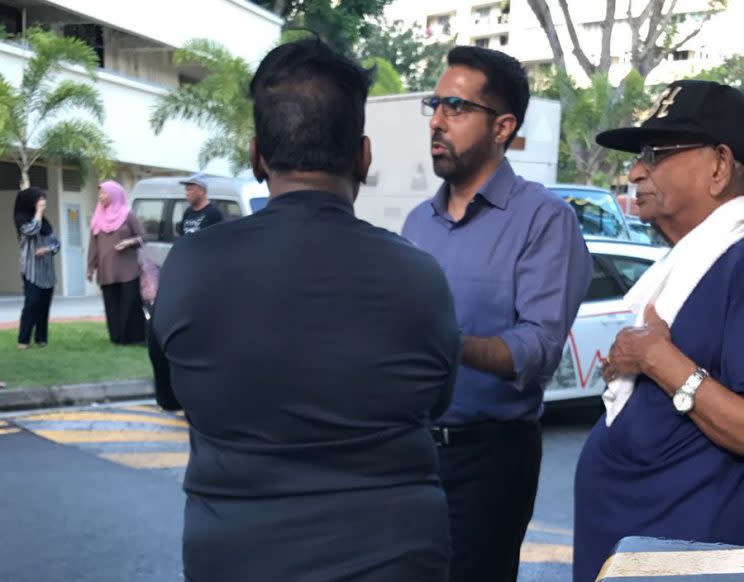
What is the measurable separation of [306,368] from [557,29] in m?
46.7

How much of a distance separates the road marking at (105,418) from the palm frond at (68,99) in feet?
31.3

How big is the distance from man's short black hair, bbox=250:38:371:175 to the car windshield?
12575mm

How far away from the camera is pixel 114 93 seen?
19938 mm

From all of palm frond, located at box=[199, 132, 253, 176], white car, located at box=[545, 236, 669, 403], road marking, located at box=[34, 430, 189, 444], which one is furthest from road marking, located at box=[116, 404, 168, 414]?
palm frond, located at box=[199, 132, 253, 176]

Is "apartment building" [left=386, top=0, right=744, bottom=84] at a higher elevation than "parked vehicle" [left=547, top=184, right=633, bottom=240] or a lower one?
higher

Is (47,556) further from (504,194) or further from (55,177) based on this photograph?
(55,177)

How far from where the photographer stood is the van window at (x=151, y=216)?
11577mm

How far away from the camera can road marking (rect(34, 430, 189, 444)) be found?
22.1 feet

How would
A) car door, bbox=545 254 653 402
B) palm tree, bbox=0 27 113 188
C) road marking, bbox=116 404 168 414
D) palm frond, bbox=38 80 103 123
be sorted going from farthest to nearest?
palm frond, bbox=38 80 103 123 < palm tree, bbox=0 27 113 188 < road marking, bbox=116 404 168 414 < car door, bbox=545 254 653 402

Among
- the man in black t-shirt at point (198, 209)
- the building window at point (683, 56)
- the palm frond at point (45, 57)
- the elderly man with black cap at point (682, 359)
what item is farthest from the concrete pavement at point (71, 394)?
the building window at point (683, 56)

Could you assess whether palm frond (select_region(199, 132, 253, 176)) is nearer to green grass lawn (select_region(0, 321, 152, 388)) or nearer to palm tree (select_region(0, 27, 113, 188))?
palm tree (select_region(0, 27, 113, 188))

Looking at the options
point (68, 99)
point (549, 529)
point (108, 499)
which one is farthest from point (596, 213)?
point (108, 499)

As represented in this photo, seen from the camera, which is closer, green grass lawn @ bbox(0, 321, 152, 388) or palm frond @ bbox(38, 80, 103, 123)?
green grass lawn @ bbox(0, 321, 152, 388)

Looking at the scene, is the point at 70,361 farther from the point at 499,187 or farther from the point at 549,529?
the point at 499,187
